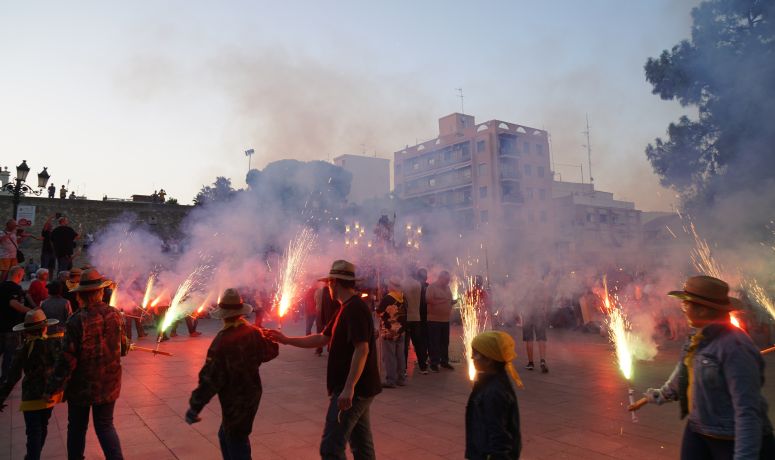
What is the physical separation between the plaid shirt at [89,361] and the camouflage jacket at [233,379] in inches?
45.4

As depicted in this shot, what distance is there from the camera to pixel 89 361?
3859 mm

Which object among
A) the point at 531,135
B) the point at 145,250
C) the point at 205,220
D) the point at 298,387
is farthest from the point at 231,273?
the point at 531,135

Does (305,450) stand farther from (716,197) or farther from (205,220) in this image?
(205,220)

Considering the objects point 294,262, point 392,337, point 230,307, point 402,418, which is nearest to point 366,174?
point 294,262

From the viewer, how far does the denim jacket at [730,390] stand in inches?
93.7

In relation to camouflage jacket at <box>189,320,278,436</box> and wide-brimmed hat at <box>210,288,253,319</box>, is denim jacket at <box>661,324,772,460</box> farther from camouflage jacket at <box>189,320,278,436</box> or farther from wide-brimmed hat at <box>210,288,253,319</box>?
wide-brimmed hat at <box>210,288,253,319</box>

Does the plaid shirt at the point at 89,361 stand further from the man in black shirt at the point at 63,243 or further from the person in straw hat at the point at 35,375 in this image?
the man in black shirt at the point at 63,243

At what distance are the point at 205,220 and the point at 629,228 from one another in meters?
41.6

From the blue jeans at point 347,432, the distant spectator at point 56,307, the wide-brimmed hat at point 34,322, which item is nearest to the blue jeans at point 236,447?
the blue jeans at point 347,432

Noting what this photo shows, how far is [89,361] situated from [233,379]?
55.5 inches

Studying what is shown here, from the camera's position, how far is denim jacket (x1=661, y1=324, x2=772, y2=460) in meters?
2.38

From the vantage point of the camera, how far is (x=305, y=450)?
461 centimetres

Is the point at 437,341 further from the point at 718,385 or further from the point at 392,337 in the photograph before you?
the point at 718,385

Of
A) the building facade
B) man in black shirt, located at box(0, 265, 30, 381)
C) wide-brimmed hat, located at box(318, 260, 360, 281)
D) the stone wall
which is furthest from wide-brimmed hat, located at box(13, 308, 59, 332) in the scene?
the building facade
